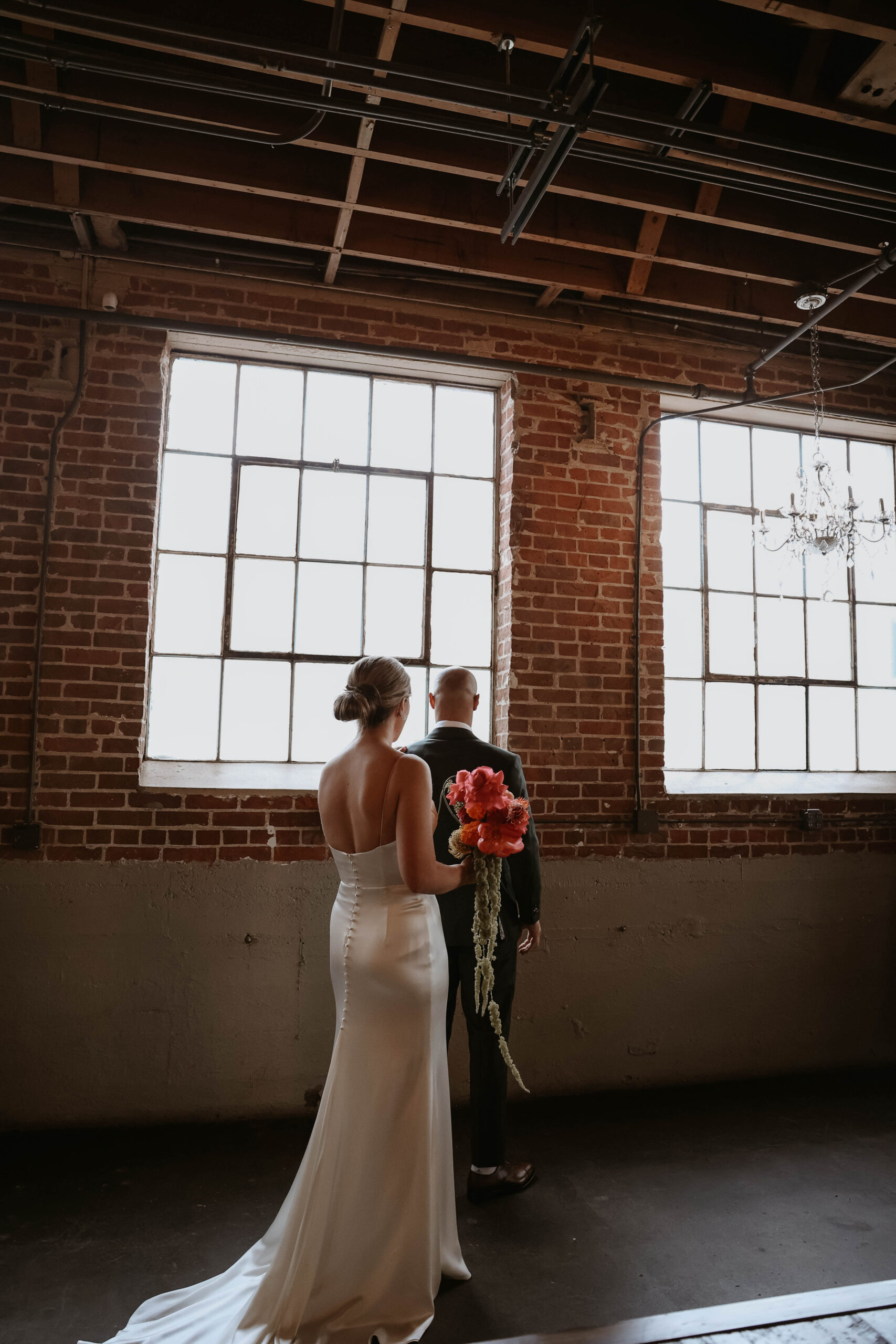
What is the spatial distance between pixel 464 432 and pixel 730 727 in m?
2.35

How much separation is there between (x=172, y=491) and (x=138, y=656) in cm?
92

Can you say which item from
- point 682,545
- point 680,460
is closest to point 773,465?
point 680,460

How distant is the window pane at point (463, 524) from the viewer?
4.52 m

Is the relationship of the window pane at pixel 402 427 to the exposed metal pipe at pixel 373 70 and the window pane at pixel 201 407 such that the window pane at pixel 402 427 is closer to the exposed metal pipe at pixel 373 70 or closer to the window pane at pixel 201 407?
the window pane at pixel 201 407

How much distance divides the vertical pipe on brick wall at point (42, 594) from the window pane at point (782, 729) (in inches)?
155

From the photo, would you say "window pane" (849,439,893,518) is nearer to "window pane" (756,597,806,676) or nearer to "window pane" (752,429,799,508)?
"window pane" (752,429,799,508)

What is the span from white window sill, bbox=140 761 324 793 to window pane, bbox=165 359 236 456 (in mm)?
1629

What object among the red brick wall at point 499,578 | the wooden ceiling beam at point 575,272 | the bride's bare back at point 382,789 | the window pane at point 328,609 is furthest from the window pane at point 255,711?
the wooden ceiling beam at point 575,272

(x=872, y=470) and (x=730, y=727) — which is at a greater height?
(x=872, y=470)

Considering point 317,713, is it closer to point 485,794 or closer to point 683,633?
point 485,794

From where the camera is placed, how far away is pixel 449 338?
4410mm

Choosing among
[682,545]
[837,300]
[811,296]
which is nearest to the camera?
[837,300]

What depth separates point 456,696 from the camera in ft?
10.9

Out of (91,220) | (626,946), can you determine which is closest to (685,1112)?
(626,946)
